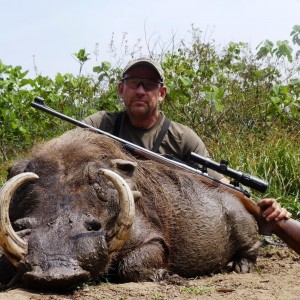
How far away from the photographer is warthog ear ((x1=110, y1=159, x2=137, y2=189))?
516cm

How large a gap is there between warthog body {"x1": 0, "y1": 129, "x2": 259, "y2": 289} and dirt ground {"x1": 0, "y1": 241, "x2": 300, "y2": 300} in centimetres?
10

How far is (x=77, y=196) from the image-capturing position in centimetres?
465

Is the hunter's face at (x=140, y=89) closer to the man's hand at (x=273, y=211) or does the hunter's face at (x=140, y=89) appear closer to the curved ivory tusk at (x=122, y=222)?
the man's hand at (x=273, y=211)

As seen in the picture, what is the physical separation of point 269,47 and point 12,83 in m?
3.87

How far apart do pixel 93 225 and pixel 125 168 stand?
2.71 ft

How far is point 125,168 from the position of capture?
519 centimetres

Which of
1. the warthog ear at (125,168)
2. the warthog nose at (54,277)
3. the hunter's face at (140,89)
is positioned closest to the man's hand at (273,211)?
the warthog ear at (125,168)

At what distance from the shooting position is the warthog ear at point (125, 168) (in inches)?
203

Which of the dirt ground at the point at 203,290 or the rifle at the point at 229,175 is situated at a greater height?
the rifle at the point at 229,175

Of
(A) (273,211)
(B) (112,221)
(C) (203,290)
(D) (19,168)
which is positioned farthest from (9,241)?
(A) (273,211)

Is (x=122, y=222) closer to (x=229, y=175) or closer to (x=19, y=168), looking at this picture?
(x=19, y=168)

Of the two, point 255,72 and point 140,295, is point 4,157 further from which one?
point 140,295

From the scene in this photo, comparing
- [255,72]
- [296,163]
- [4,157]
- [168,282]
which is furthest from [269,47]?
[168,282]

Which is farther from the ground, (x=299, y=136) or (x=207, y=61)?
(x=207, y=61)
